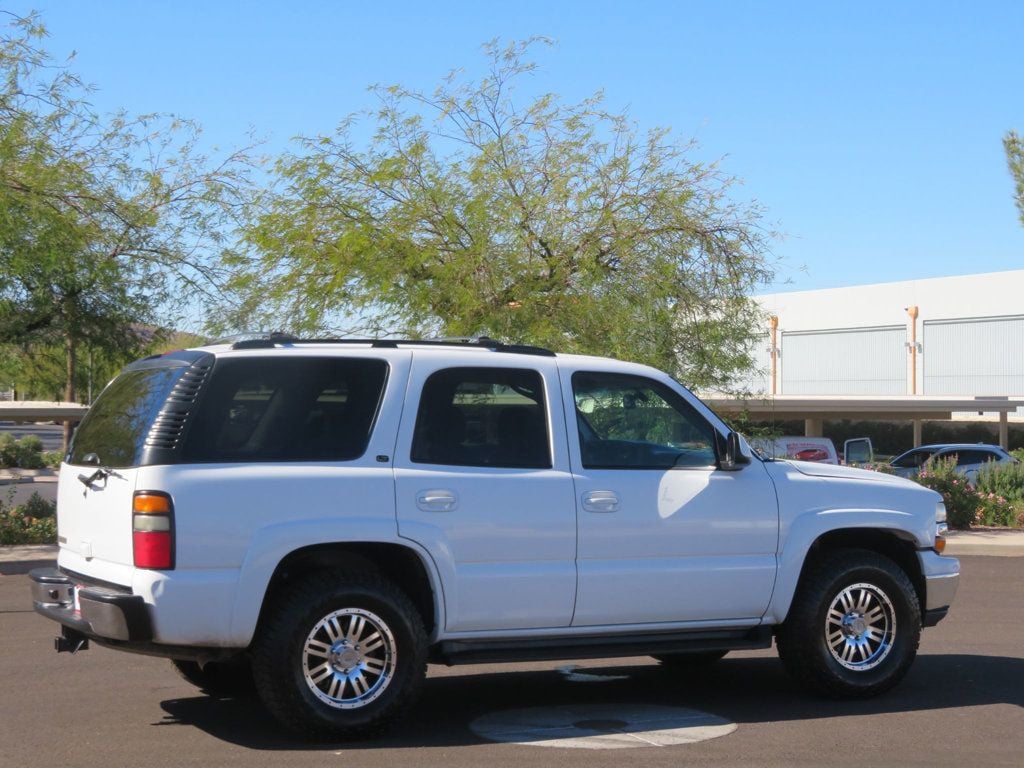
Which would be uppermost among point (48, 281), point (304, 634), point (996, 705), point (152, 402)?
point (48, 281)

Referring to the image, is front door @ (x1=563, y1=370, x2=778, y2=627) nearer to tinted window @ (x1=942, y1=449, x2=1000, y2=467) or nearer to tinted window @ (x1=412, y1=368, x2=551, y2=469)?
tinted window @ (x1=412, y1=368, x2=551, y2=469)

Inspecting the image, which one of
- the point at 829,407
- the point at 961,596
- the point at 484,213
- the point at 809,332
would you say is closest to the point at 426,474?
the point at 961,596

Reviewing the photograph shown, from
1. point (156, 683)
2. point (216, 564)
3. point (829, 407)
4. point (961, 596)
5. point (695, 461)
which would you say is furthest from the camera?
point (829, 407)

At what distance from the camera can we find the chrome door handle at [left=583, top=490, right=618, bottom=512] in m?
7.35

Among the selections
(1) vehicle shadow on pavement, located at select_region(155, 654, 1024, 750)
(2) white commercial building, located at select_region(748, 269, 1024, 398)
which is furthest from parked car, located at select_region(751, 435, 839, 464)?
(2) white commercial building, located at select_region(748, 269, 1024, 398)

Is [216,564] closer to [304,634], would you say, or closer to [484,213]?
[304,634]

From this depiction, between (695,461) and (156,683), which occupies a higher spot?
(695,461)

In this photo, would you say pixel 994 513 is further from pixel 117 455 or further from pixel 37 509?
pixel 117 455

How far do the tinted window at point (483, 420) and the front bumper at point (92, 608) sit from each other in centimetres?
163

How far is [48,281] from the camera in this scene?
18.1 m

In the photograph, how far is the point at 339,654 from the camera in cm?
683

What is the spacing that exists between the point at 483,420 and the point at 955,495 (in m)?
14.9

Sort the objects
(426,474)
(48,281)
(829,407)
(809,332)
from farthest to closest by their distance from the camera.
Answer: (809,332) → (829,407) → (48,281) → (426,474)

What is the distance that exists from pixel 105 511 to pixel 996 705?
5283mm
